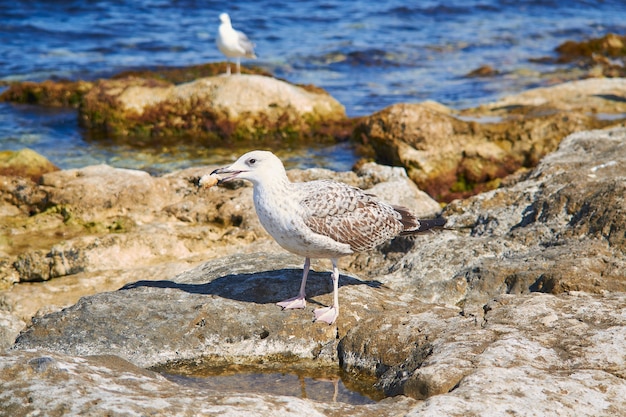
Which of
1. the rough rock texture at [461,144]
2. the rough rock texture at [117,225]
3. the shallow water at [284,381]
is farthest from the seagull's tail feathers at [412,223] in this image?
the rough rock texture at [461,144]

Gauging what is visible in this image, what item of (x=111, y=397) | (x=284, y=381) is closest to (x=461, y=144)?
(x=284, y=381)

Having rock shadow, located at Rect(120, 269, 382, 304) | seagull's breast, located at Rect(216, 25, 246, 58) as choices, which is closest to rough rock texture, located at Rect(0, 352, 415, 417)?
rock shadow, located at Rect(120, 269, 382, 304)

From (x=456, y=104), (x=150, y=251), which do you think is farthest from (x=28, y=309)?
(x=456, y=104)

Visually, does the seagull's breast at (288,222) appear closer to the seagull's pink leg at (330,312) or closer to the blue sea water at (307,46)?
the seagull's pink leg at (330,312)

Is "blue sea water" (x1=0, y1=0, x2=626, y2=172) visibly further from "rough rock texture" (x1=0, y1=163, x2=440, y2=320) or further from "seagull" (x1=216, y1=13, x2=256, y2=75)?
"rough rock texture" (x1=0, y1=163, x2=440, y2=320)

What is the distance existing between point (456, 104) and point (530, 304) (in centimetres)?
1311

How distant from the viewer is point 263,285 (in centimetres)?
580

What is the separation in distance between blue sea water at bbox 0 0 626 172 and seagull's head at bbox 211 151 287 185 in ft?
26.0

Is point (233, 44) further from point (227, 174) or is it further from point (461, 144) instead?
point (227, 174)

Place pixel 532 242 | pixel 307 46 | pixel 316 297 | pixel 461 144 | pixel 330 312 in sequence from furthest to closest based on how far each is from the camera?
pixel 307 46 < pixel 461 144 < pixel 532 242 < pixel 316 297 < pixel 330 312

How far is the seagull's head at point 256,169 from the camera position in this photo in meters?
5.37

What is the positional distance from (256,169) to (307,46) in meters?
19.1

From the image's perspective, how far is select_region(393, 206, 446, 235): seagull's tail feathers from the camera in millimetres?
6023

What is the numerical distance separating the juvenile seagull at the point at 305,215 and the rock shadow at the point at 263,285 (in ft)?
0.59
